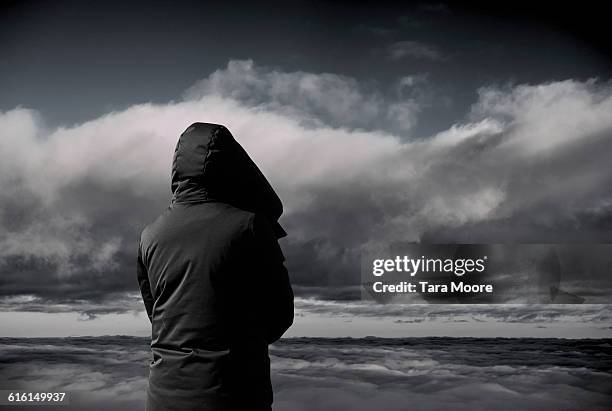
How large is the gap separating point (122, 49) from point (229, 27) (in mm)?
614

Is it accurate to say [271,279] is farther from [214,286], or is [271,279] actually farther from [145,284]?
[145,284]

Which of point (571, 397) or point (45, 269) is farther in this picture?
point (45, 269)

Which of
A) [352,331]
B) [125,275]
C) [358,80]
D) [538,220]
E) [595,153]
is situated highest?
[358,80]

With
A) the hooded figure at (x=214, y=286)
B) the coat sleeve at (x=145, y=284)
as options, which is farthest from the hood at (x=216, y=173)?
the coat sleeve at (x=145, y=284)

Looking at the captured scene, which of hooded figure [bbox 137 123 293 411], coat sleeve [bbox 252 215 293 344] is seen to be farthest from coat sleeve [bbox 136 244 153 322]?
coat sleeve [bbox 252 215 293 344]

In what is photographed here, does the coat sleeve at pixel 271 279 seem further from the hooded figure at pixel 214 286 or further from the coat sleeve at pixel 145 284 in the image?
the coat sleeve at pixel 145 284

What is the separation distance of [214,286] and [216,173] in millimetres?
189

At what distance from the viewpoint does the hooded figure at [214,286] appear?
Answer: 980 mm

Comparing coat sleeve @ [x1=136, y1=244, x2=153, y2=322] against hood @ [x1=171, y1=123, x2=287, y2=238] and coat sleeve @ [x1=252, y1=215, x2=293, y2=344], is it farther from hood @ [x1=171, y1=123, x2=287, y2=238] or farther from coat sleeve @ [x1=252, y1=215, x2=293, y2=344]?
coat sleeve @ [x1=252, y1=215, x2=293, y2=344]

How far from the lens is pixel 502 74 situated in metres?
3.48

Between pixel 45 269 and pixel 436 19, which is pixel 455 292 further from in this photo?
pixel 45 269

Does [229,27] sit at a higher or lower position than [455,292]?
higher

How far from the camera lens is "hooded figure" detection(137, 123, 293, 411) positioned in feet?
3.22

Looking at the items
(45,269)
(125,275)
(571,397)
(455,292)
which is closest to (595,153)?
(455,292)
